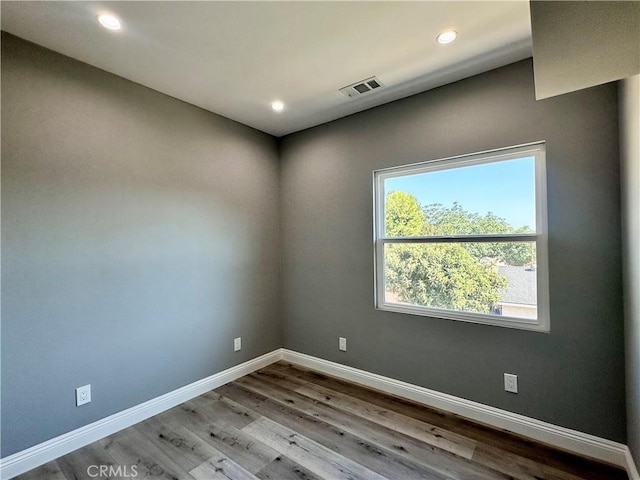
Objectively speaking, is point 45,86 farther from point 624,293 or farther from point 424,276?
point 624,293

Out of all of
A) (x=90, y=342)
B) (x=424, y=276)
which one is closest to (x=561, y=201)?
(x=424, y=276)

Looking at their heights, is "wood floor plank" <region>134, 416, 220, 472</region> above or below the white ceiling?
below

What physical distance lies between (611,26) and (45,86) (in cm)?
298

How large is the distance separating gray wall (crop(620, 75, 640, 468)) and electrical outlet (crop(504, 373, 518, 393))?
572 mm

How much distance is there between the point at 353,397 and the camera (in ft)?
8.91

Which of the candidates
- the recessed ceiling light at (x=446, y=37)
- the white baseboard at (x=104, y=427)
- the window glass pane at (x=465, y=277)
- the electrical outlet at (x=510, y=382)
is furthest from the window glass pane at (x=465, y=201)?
the white baseboard at (x=104, y=427)

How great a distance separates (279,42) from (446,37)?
1086 mm

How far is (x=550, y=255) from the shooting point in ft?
6.72

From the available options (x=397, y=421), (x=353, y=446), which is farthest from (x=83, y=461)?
(x=397, y=421)

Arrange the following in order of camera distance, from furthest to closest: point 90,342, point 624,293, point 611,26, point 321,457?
point 90,342 → point 321,457 → point 624,293 → point 611,26

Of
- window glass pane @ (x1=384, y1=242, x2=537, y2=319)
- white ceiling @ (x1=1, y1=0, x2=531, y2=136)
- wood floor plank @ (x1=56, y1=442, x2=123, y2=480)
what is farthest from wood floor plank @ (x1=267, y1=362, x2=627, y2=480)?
white ceiling @ (x1=1, y1=0, x2=531, y2=136)

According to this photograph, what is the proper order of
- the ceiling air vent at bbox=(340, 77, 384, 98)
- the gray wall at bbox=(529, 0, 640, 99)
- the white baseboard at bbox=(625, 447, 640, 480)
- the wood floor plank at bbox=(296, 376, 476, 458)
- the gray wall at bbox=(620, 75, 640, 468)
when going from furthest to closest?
the ceiling air vent at bbox=(340, 77, 384, 98), the wood floor plank at bbox=(296, 376, 476, 458), the white baseboard at bbox=(625, 447, 640, 480), the gray wall at bbox=(620, 75, 640, 468), the gray wall at bbox=(529, 0, 640, 99)

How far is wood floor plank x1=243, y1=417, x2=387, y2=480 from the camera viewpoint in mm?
1812

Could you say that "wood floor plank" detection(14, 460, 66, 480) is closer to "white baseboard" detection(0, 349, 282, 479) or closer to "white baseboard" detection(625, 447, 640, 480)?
"white baseboard" detection(0, 349, 282, 479)
